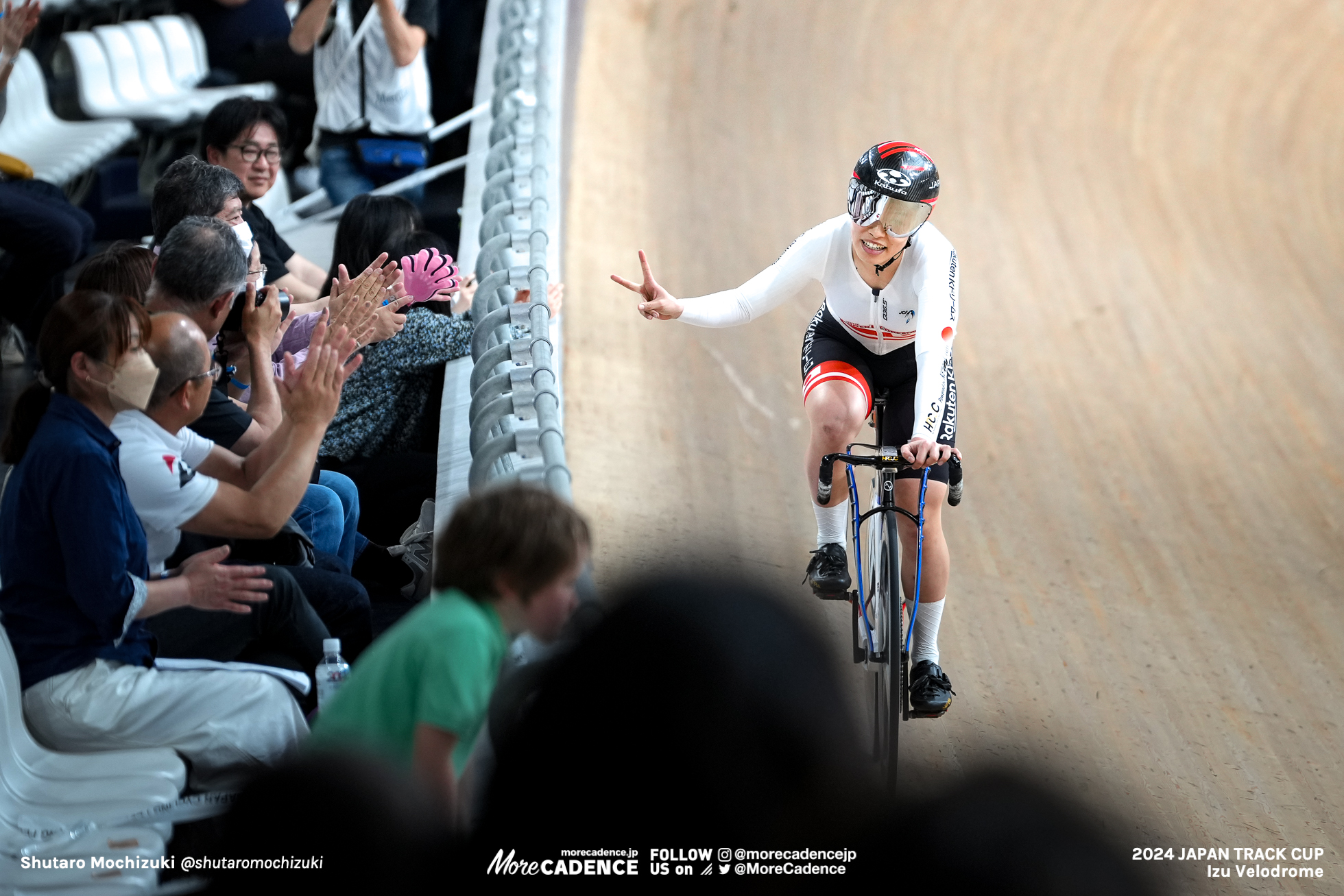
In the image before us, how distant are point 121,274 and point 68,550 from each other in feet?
2.83

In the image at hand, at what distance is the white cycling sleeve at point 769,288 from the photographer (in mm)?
3617

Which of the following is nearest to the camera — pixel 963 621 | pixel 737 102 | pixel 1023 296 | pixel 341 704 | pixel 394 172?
pixel 341 704

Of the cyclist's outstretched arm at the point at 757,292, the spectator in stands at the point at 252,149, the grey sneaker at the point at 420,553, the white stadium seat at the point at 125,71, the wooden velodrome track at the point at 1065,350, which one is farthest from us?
the white stadium seat at the point at 125,71

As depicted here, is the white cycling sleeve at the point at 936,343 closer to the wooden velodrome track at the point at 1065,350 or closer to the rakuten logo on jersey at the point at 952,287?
the rakuten logo on jersey at the point at 952,287

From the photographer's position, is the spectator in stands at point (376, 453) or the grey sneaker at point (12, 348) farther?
the grey sneaker at point (12, 348)

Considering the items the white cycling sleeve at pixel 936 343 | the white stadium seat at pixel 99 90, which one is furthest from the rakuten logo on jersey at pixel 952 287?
the white stadium seat at pixel 99 90

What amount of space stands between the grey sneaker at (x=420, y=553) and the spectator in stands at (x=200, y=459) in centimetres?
62

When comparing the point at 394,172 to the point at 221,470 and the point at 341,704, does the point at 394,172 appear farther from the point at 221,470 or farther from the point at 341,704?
the point at 341,704

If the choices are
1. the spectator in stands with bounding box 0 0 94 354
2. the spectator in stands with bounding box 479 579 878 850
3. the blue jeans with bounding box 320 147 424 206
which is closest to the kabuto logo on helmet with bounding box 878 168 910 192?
the spectator in stands with bounding box 479 579 878 850

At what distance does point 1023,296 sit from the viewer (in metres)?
7.05

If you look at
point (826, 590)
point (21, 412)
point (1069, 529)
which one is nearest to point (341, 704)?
point (21, 412)

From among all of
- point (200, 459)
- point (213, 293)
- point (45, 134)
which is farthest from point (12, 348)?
point (200, 459)

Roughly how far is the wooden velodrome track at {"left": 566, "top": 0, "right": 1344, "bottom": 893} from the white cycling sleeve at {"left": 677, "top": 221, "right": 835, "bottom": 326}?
1232 millimetres

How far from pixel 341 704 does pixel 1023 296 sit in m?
5.96
